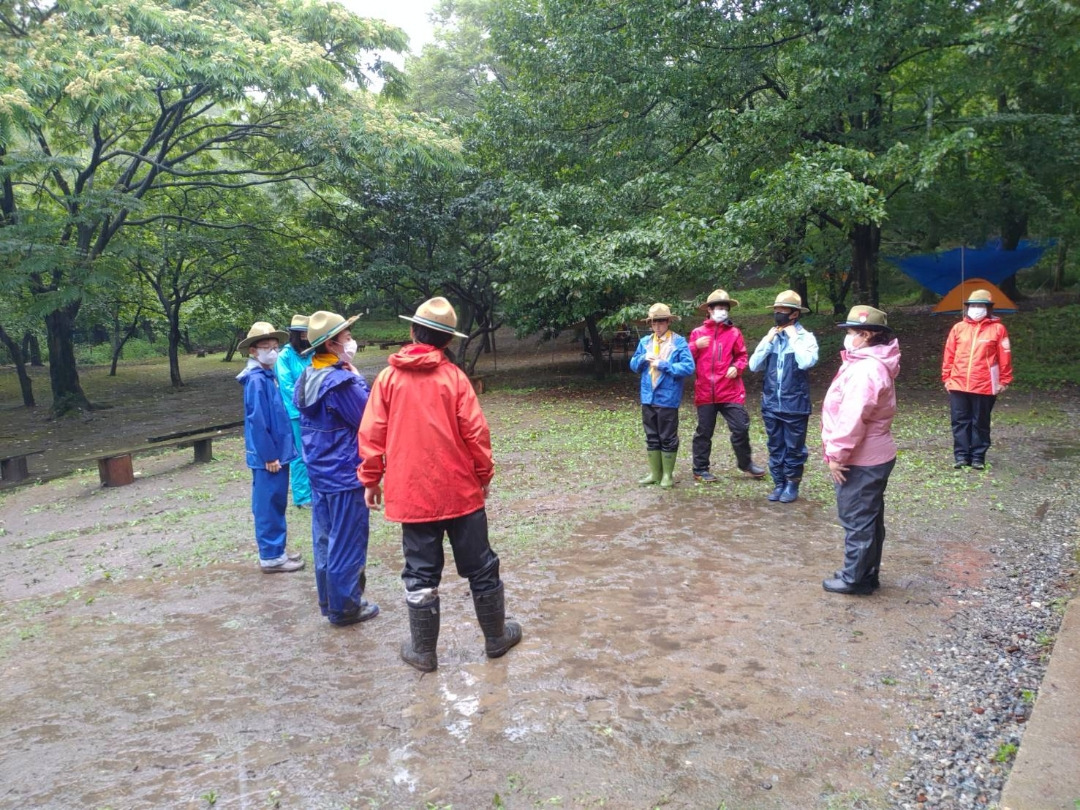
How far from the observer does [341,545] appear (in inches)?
168

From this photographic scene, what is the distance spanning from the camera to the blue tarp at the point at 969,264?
56.1 ft

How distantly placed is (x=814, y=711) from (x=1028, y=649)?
1384 millimetres

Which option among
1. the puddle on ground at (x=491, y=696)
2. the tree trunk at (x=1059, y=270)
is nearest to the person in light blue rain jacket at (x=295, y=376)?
the puddle on ground at (x=491, y=696)

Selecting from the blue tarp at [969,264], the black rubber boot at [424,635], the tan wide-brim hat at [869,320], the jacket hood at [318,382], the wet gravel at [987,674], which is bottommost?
the wet gravel at [987,674]

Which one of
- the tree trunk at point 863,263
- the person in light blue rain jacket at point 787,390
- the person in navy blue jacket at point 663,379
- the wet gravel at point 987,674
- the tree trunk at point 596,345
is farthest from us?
the tree trunk at point 596,345

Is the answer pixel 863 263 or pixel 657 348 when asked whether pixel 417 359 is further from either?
pixel 863 263

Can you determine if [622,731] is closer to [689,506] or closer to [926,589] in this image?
[926,589]

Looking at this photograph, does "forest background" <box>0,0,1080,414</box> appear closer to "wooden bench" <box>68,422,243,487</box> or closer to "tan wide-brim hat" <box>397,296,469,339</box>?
"wooden bench" <box>68,422,243,487</box>

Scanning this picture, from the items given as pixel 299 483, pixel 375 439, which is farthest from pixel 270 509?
pixel 375 439

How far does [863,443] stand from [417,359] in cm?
264

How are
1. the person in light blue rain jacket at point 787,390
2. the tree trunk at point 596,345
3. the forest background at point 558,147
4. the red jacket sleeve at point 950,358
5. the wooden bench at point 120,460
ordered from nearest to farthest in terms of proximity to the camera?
the person in light blue rain jacket at point 787,390
the red jacket sleeve at point 950,358
the wooden bench at point 120,460
the forest background at point 558,147
the tree trunk at point 596,345

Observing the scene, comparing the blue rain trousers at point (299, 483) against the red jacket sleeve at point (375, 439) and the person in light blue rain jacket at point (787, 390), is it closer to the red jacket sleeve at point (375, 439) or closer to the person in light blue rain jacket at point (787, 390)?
the red jacket sleeve at point (375, 439)

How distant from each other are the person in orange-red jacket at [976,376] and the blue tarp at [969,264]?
10749 millimetres

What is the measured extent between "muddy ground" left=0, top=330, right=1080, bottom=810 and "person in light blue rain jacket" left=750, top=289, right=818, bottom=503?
0.37 meters
